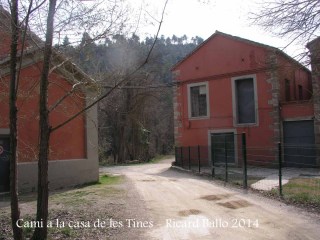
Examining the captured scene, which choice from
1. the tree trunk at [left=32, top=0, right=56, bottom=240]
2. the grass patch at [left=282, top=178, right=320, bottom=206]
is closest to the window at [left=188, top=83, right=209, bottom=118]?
the grass patch at [left=282, top=178, right=320, bottom=206]

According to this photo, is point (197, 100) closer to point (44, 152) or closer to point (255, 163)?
point (255, 163)

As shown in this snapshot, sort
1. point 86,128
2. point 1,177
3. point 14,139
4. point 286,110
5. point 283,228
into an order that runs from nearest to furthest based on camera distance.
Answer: point 14,139 < point 283,228 < point 1,177 < point 86,128 < point 286,110

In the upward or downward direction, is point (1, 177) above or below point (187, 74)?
below

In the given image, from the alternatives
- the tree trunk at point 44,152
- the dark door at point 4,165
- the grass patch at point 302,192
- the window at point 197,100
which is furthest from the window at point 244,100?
the tree trunk at point 44,152

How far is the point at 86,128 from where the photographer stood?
17.0 meters

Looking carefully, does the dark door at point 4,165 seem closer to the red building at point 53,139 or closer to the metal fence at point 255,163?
the red building at point 53,139

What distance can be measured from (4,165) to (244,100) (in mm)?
14226

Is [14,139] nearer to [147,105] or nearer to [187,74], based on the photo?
[187,74]

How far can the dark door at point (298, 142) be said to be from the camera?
21094mm

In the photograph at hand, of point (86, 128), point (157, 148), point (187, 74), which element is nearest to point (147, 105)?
point (157, 148)

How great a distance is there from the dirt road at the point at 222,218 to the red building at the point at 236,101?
9955 millimetres

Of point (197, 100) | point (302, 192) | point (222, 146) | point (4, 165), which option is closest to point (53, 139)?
point (4, 165)

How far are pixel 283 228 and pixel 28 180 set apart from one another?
9573 mm

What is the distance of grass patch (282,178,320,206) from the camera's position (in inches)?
405
